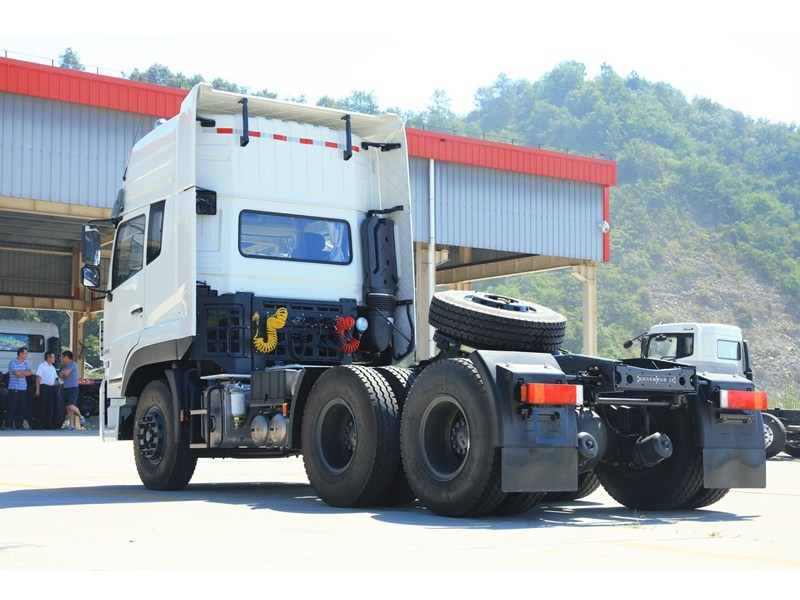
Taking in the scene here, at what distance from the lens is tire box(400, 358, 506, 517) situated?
787 centimetres

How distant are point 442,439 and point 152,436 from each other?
3703mm

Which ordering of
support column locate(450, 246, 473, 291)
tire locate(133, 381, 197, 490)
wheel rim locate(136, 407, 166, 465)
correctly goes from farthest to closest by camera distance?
support column locate(450, 246, 473, 291), wheel rim locate(136, 407, 166, 465), tire locate(133, 381, 197, 490)

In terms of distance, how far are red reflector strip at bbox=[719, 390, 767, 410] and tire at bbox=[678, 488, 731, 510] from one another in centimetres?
64

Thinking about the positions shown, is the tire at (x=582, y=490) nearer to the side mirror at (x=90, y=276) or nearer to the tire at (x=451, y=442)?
the tire at (x=451, y=442)

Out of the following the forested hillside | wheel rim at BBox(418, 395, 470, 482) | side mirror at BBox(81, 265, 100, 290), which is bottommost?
wheel rim at BBox(418, 395, 470, 482)

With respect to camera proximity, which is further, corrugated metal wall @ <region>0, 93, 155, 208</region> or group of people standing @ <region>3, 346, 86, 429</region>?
group of people standing @ <region>3, 346, 86, 429</region>

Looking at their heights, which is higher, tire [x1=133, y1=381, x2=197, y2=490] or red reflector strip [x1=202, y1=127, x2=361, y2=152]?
red reflector strip [x1=202, y1=127, x2=361, y2=152]

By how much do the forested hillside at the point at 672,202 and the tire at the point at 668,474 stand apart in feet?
270

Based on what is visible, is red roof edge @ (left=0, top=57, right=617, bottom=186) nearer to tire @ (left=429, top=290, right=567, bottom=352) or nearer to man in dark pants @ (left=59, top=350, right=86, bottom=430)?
man in dark pants @ (left=59, top=350, right=86, bottom=430)

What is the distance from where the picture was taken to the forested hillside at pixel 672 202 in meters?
114

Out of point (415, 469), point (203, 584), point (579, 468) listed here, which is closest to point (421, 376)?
point (415, 469)

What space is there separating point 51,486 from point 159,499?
2154 mm

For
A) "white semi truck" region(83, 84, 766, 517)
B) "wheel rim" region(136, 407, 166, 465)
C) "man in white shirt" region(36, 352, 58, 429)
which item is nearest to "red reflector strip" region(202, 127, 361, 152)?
"white semi truck" region(83, 84, 766, 517)

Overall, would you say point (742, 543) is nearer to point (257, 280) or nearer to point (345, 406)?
point (345, 406)
